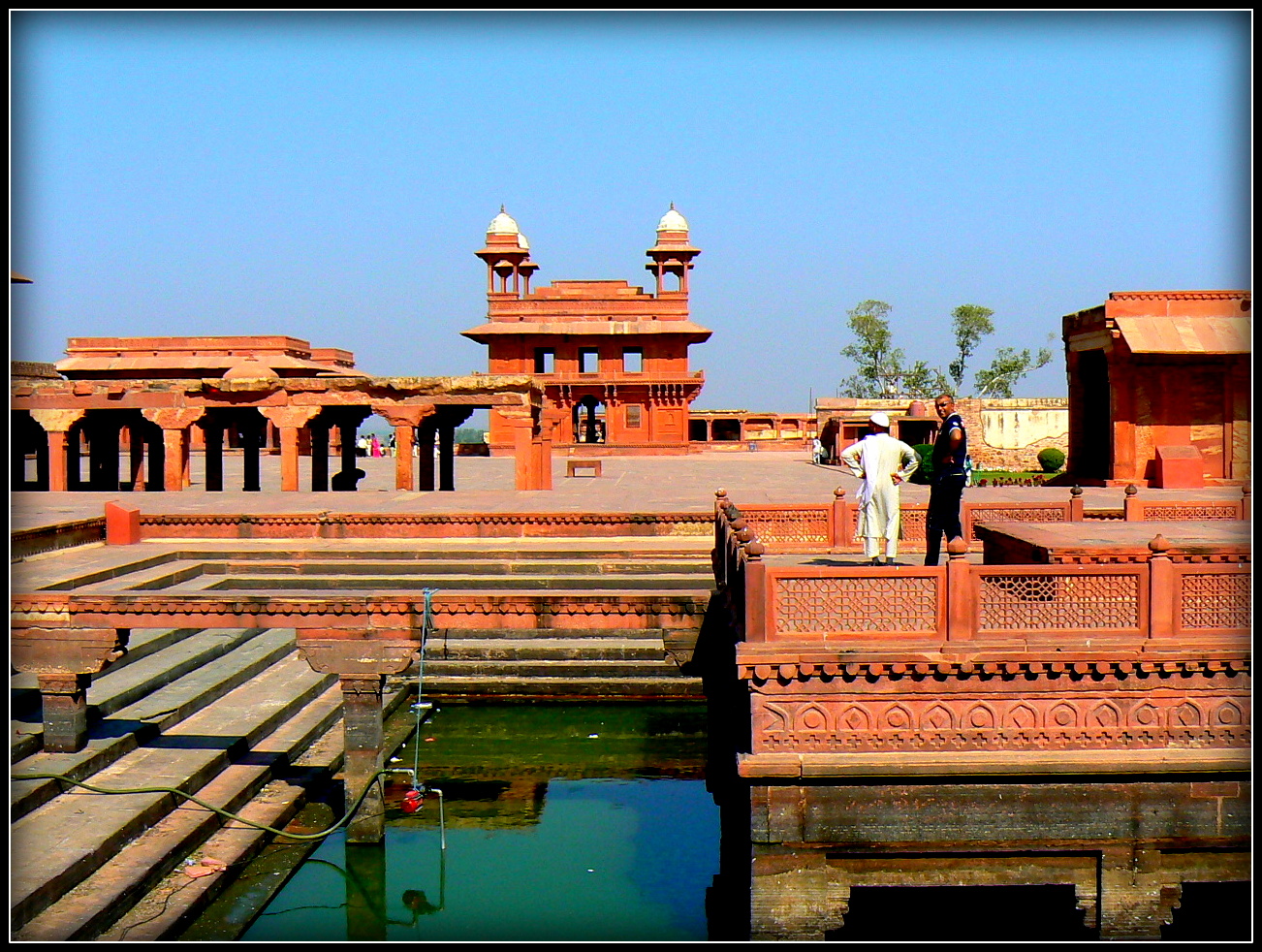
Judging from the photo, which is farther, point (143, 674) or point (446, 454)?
point (446, 454)

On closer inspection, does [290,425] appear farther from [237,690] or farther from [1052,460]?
[1052,460]

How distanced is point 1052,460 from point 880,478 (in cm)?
2650

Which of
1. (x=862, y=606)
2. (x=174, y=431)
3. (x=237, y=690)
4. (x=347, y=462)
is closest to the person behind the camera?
(x=862, y=606)

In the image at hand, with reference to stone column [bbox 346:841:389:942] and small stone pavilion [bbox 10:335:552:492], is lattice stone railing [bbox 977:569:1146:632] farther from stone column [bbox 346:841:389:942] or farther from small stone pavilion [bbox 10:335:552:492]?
small stone pavilion [bbox 10:335:552:492]

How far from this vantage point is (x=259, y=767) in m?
9.59

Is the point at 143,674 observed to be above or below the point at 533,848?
above

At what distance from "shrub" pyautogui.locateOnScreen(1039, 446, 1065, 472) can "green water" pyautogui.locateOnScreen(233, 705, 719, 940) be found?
24.4 meters

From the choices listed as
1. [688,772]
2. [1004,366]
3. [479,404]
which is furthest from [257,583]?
[1004,366]

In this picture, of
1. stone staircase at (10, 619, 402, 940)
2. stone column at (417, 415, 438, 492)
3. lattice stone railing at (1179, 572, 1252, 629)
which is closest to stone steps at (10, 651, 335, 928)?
stone staircase at (10, 619, 402, 940)

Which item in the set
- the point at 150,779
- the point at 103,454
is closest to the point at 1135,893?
the point at 150,779

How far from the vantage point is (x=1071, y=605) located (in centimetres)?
704

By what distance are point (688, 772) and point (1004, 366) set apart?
2246 inches

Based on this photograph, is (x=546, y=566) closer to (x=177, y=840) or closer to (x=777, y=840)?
(x=177, y=840)

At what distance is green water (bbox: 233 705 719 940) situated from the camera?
778cm
